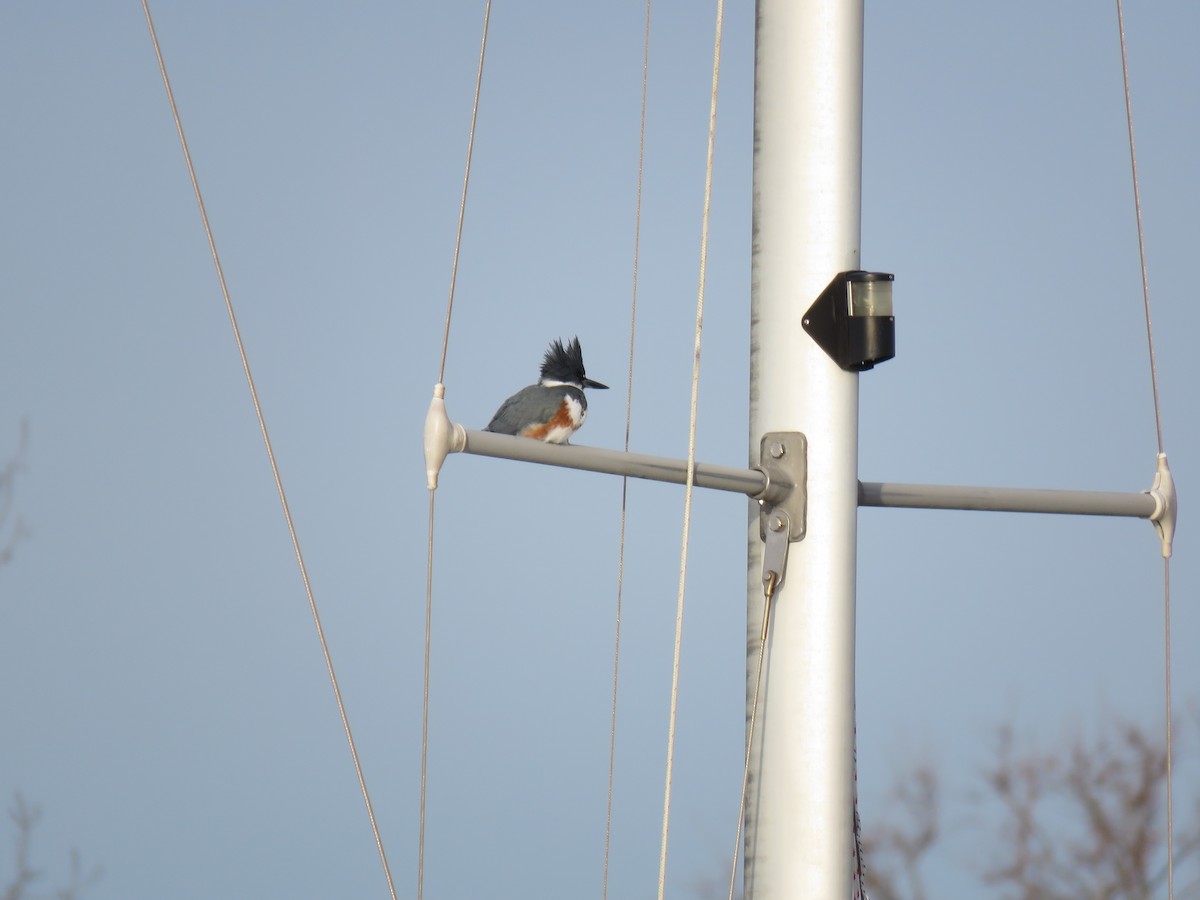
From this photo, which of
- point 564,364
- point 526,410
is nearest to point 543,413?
point 526,410

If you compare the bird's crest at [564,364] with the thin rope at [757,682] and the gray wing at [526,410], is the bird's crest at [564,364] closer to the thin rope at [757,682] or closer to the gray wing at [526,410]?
the gray wing at [526,410]

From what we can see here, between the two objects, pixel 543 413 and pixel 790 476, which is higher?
pixel 543 413

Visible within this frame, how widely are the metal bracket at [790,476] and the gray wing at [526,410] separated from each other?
48.8 inches

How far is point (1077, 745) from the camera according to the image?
18.8 meters

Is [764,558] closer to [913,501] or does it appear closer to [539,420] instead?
[913,501]

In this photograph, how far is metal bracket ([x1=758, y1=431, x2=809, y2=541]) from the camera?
3.04 meters

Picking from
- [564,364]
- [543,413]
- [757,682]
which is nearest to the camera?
[757,682]

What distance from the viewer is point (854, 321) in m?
3.06

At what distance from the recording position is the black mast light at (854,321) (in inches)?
121

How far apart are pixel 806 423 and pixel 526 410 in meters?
1.35

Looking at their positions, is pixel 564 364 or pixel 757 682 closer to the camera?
pixel 757 682

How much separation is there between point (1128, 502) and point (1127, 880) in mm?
14780

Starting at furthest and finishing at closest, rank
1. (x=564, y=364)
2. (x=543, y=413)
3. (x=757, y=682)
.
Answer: (x=564, y=364)
(x=543, y=413)
(x=757, y=682)

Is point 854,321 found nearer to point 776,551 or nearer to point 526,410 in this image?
point 776,551
